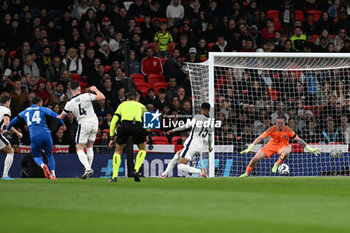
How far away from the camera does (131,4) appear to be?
84.5ft

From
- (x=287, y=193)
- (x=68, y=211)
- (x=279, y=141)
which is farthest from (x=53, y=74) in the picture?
(x=68, y=211)

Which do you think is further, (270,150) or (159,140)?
(159,140)

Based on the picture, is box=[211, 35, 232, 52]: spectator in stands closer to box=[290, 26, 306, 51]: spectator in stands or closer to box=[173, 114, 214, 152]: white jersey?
box=[290, 26, 306, 51]: spectator in stands

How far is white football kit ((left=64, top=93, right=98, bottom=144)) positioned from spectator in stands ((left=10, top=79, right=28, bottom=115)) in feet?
16.8

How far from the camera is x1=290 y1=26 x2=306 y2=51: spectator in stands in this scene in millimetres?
24984

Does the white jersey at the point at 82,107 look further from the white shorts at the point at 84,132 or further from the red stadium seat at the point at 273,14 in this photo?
the red stadium seat at the point at 273,14

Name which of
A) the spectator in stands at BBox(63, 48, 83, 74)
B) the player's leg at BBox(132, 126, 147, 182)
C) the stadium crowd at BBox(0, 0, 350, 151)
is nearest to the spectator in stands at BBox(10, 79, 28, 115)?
the stadium crowd at BBox(0, 0, 350, 151)

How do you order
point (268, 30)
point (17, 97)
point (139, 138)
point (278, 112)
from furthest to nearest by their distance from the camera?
point (268, 30)
point (17, 97)
point (278, 112)
point (139, 138)

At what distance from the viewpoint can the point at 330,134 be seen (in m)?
20.6

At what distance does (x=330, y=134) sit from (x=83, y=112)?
25.4ft

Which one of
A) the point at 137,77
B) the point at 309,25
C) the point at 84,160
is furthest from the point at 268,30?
the point at 84,160

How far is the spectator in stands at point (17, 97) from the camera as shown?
2128 cm

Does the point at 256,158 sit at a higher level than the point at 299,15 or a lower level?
lower

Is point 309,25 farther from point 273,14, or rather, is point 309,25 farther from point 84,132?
point 84,132
